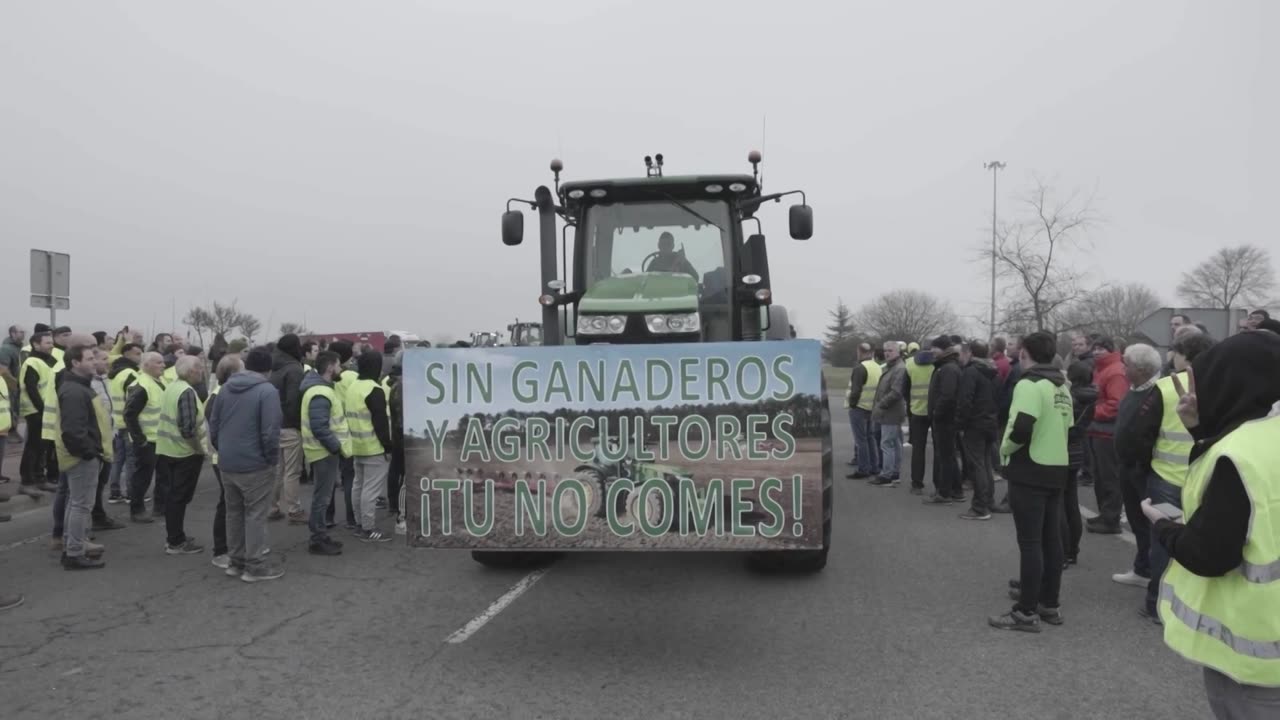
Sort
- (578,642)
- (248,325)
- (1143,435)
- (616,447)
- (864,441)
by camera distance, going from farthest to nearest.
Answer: (248,325) → (864,441) → (1143,435) → (578,642) → (616,447)

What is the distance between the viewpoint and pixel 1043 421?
495 cm

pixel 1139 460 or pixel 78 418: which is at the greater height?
pixel 78 418

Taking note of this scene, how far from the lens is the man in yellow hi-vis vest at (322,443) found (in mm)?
6965

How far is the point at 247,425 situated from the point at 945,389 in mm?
7146

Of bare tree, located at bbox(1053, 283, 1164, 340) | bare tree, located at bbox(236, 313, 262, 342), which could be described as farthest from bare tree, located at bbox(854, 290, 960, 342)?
bare tree, located at bbox(236, 313, 262, 342)

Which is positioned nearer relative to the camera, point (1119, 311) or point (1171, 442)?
point (1171, 442)

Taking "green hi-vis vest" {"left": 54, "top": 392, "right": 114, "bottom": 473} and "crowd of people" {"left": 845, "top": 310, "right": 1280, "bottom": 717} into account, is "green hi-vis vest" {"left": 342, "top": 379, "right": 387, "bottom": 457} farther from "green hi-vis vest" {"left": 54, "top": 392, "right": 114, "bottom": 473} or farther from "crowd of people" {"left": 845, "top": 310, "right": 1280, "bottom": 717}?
"crowd of people" {"left": 845, "top": 310, "right": 1280, "bottom": 717}

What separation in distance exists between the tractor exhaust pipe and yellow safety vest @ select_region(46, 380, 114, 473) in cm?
402

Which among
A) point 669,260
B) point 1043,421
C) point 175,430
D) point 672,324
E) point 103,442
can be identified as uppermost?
point 669,260

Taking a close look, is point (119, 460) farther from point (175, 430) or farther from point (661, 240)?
point (661, 240)

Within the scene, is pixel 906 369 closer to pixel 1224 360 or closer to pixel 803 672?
pixel 803 672

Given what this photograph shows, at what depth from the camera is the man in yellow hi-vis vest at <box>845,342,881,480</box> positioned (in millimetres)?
10781

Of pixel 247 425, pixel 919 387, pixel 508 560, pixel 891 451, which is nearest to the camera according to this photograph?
pixel 247 425

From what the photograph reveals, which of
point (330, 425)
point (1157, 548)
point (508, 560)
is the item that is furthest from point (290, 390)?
point (1157, 548)
